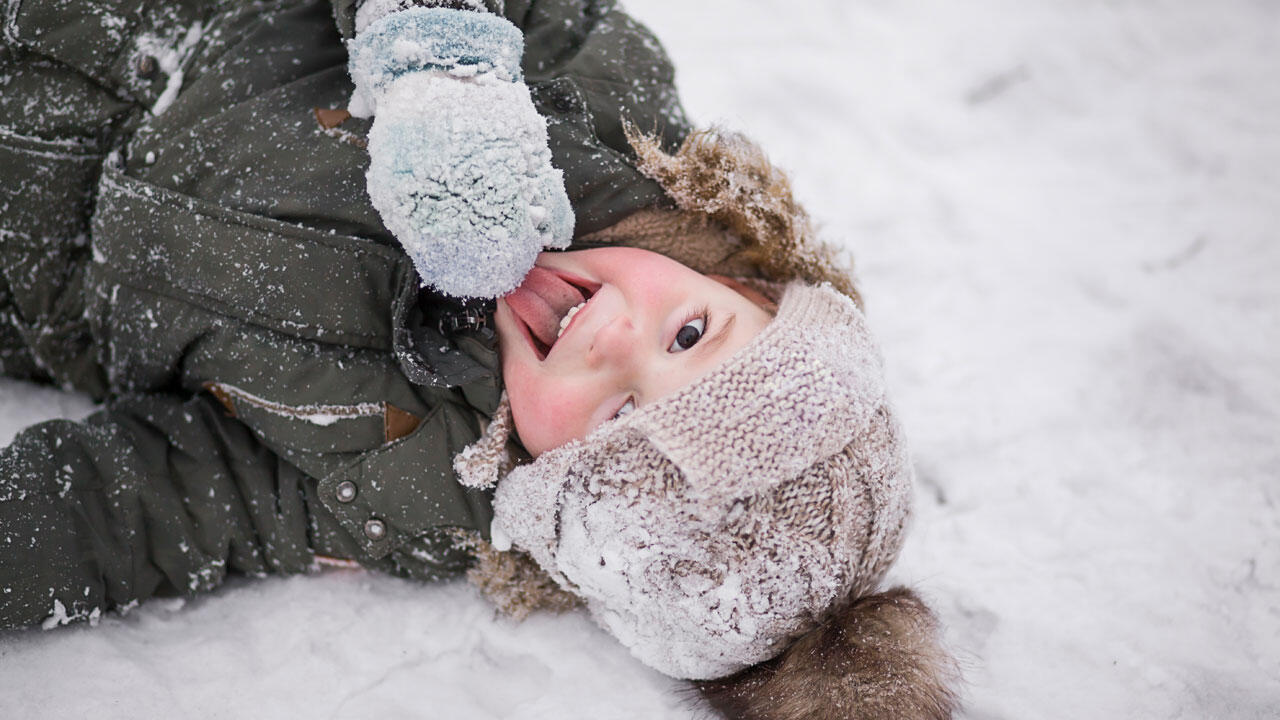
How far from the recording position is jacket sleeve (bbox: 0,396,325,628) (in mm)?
1527

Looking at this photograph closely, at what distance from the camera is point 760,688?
1.42 metres

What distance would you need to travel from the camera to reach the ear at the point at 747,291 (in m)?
1.69

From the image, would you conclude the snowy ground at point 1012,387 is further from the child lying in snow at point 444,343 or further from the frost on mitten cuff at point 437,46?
the frost on mitten cuff at point 437,46

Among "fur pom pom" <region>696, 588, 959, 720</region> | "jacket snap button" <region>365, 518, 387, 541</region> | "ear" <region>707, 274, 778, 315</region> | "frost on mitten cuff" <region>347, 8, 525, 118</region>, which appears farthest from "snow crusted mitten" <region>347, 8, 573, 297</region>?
"fur pom pom" <region>696, 588, 959, 720</region>

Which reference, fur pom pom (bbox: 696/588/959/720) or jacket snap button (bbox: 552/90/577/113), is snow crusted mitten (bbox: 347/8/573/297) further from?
fur pom pom (bbox: 696/588/959/720)

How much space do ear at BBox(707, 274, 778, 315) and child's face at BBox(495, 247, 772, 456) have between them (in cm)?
13

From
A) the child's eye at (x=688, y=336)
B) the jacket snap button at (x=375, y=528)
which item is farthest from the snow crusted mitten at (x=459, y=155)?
the jacket snap button at (x=375, y=528)

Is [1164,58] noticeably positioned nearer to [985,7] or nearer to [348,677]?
[985,7]

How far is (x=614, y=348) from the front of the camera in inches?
54.0

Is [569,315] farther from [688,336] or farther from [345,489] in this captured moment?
[345,489]

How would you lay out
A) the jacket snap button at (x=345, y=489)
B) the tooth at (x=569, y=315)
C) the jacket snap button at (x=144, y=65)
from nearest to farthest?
the tooth at (x=569, y=315) < the jacket snap button at (x=345, y=489) < the jacket snap button at (x=144, y=65)

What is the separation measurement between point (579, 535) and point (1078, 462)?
1316 mm

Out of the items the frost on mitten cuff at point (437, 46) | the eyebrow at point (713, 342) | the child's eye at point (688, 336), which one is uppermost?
the frost on mitten cuff at point (437, 46)

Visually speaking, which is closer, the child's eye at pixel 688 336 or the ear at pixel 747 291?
the child's eye at pixel 688 336
